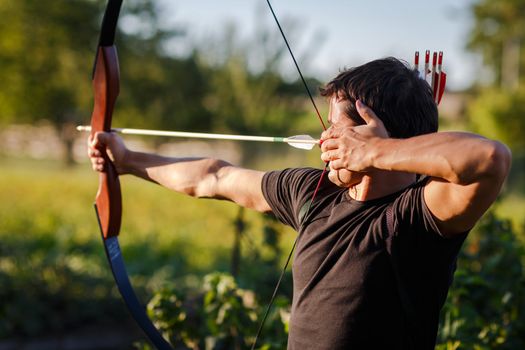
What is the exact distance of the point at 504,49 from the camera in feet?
125

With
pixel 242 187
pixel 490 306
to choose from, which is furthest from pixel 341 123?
pixel 490 306

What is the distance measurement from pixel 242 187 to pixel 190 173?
0.84 feet

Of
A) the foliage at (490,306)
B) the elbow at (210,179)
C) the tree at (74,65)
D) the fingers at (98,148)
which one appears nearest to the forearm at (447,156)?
the elbow at (210,179)

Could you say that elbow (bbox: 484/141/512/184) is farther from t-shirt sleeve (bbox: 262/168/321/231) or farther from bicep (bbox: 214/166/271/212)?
bicep (bbox: 214/166/271/212)

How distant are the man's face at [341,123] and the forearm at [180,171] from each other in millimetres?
615

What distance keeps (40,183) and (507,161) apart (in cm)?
1025

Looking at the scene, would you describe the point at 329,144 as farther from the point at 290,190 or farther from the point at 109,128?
the point at 109,128

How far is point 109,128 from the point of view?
250cm

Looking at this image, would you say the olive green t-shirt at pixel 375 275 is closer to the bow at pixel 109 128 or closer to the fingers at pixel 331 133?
the fingers at pixel 331 133

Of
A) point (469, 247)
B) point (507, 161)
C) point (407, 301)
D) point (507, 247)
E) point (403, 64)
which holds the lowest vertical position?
point (469, 247)

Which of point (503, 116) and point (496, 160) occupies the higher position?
point (496, 160)

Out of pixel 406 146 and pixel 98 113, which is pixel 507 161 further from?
pixel 98 113

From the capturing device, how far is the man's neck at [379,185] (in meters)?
1.59

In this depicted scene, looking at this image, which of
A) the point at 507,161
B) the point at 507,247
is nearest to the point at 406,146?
the point at 507,161
